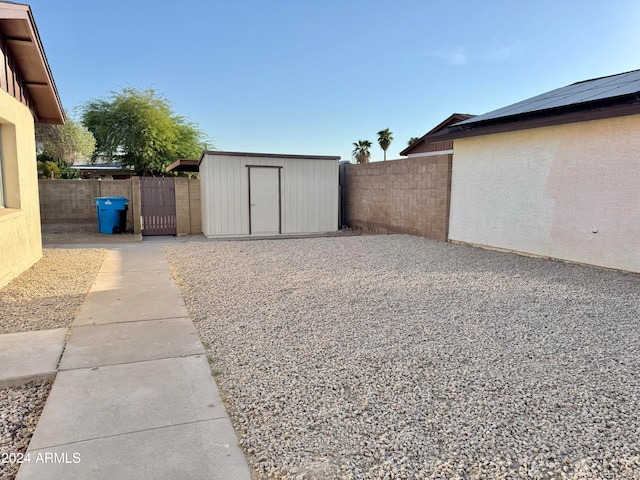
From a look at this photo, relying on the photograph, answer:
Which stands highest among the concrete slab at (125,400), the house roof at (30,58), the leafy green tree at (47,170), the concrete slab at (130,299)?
the house roof at (30,58)

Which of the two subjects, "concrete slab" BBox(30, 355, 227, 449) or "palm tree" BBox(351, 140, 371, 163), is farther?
"palm tree" BBox(351, 140, 371, 163)

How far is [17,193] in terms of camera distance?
7.07 m

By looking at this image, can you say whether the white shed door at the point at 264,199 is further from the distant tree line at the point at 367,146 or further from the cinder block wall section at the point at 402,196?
the distant tree line at the point at 367,146

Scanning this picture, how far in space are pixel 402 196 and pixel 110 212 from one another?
942cm

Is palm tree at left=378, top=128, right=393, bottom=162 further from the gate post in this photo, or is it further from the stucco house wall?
the stucco house wall

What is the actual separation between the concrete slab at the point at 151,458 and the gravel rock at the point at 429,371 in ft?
0.47

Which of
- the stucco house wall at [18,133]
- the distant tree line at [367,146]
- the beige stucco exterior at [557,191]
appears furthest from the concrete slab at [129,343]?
the distant tree line at [367,146]

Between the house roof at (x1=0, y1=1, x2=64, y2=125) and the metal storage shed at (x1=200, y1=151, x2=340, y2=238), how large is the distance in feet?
14.3

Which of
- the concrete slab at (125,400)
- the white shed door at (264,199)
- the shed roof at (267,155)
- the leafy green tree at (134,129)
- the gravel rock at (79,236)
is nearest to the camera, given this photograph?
the concrete slab at (125,400)

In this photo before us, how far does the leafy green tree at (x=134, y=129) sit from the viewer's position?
25312 mm

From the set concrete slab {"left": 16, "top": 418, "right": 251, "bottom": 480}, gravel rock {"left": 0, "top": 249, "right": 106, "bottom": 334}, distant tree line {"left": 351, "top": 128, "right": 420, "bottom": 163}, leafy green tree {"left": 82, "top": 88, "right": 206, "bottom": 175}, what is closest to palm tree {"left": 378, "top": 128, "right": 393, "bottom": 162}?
distant tree line {"left": 351, "top": 128, "right": 420, "bottom": 163}

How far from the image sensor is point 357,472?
6.99 feet

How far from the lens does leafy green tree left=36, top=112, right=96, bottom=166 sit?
2272cm

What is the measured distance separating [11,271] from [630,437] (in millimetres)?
7883
